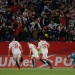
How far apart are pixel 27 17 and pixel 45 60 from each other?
13.8 feet

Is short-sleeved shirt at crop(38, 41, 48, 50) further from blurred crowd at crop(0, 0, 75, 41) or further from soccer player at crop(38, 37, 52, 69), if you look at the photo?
blurred crowd at crop(0, 0, 75, 41)

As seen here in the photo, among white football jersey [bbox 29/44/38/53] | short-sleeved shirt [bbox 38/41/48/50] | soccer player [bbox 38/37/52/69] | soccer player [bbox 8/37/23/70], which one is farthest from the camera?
white football jersey [bbox 29/44/38/53]

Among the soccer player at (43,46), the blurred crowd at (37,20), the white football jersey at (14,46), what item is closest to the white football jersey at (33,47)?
the soccer player at (43,46)

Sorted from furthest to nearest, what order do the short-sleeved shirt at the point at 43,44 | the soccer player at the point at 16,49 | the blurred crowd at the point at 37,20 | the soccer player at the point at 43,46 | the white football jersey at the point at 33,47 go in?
1. the blurred crowd at the point at 37,20
2. the white football jersey at the point at 33,47
3. the short-sleeved shirt at the point at 43,44
4. the soccer player at the point at 43,46
5. the soccer player at the point at 16,49

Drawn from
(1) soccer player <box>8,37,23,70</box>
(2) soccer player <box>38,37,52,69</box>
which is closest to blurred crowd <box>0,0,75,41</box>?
(2) soccer player <box>38,37,52,69</box>

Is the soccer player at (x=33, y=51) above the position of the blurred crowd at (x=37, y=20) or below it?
below

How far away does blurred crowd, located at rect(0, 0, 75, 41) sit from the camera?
26.1 m

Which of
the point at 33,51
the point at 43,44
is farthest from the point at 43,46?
the point at 33,51

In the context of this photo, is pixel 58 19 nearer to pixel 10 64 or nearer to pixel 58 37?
pixel 58 37

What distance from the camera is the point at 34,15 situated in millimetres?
27891

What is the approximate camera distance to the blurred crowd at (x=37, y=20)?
26.1 metres

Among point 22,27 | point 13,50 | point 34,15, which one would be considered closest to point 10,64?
point 13,50

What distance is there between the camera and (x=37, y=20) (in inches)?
1051

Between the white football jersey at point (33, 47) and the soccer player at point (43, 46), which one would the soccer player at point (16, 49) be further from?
the soccer player at point (43, 46)
